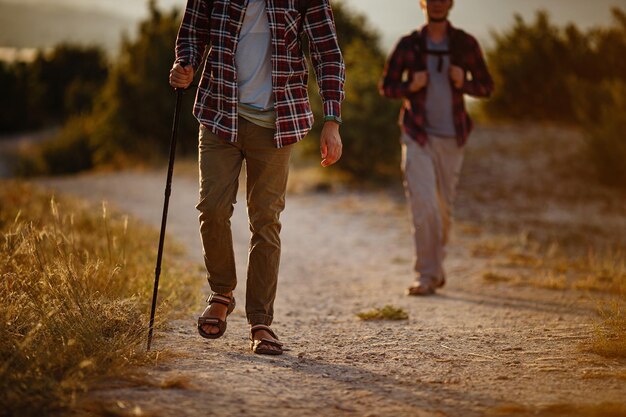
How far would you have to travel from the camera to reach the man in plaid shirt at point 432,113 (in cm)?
693

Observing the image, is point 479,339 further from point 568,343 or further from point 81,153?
point 81,153

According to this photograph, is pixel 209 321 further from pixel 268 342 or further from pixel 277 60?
pixel 277 60

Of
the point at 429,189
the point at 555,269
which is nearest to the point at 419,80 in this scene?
the point at 429,189

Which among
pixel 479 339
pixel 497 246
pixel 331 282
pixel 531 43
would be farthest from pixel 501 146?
pixel 479 339

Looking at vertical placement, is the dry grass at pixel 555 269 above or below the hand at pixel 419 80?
below

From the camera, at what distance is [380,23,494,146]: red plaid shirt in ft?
22.9

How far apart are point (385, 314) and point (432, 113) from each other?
6.31ft

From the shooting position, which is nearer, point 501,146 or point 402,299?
point 402,299

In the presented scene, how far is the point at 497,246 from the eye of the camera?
8.98 metres

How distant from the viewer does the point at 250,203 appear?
455cm

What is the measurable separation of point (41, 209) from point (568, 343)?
579 centimetres

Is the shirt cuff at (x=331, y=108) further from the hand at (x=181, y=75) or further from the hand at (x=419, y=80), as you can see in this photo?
the hand at (x=419, y=80)

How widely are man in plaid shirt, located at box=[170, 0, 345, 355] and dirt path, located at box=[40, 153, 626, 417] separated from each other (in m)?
0.47

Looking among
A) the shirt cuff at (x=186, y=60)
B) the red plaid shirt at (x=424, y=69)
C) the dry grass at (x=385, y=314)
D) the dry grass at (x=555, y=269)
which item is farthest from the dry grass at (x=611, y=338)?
the shirt cuff at (x=186, y=60)
